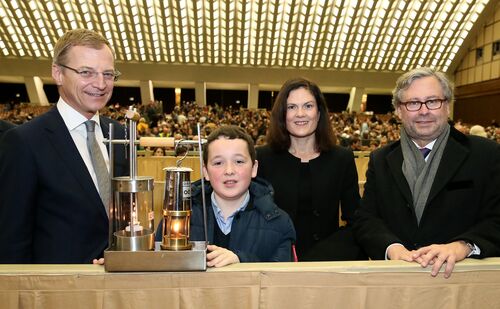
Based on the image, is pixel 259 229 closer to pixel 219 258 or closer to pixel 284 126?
pixel 219 258

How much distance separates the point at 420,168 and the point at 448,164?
15 centimetres

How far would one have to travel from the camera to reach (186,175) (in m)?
1.58

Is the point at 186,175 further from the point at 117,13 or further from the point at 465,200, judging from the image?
the point at 117,13

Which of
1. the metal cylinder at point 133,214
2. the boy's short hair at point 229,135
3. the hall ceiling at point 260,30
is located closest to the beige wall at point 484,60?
the hall ceiling at point 260,30

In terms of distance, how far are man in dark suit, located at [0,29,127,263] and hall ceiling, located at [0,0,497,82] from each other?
3129cm

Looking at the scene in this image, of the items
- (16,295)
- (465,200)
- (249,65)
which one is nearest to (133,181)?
(16,295)

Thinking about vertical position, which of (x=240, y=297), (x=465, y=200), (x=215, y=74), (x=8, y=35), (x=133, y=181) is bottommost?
(x=240, y=297)

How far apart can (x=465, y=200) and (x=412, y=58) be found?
39180mm

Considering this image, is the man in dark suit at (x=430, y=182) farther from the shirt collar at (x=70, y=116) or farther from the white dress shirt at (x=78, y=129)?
the shirt collar at (x=70, y=116)

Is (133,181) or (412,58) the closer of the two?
(133,181)

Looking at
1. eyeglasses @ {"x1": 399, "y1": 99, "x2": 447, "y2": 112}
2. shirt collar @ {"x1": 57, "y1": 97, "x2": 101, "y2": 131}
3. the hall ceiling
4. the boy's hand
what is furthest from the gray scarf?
the hall ceiling

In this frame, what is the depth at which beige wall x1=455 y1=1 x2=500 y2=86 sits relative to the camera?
31.2 m

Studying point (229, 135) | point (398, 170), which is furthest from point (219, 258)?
point (398, 170)

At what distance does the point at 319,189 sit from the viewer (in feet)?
9.57
